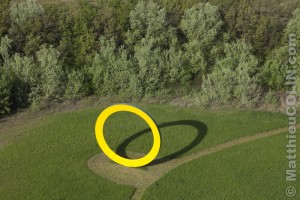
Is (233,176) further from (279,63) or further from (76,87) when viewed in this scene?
(76,87)

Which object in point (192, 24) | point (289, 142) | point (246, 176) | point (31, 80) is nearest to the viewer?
point (246, 176)

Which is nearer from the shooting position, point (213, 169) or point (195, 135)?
point (213, 169)

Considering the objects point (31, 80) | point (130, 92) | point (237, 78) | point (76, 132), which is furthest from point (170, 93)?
point (31, 80)

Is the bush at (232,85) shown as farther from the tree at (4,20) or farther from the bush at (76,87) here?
the tree at (4,20)

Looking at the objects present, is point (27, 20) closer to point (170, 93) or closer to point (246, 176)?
point (170, 93)

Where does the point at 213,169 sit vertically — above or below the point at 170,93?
below

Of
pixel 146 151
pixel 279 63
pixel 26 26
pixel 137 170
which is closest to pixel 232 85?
pixel 279 63

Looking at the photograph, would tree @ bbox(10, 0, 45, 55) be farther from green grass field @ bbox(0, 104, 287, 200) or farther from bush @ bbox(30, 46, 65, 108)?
green grass field @ bbox(0, 104, 287, 200)
